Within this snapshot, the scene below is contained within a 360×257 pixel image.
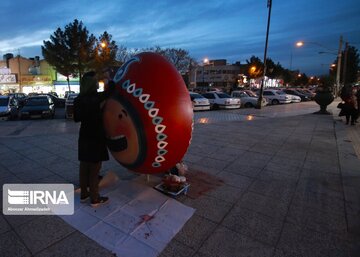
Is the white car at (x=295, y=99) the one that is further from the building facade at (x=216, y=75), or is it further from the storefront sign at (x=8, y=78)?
the storefront sign at (x=8, y=78)

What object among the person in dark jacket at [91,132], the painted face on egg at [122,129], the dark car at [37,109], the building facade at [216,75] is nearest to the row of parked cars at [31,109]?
the dark car at [37,109]

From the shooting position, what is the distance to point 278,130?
10.5m

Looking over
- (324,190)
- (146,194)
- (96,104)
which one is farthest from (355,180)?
(96,104)

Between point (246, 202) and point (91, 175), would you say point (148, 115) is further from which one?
point (246, 202)

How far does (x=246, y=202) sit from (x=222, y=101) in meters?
16.8

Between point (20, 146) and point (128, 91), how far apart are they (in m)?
5.80

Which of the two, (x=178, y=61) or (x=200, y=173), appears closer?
(x=200, y=173)

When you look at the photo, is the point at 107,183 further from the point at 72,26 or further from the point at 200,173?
the point at 72,26

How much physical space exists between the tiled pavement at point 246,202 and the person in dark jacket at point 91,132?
0.73 metres

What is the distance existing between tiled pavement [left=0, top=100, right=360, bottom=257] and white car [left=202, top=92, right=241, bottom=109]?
12315 mm

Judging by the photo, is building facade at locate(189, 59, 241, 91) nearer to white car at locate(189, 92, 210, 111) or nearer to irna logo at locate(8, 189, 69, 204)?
white car at locate(189, 92, 210, 111)

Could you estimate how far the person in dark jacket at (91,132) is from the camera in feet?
10.8


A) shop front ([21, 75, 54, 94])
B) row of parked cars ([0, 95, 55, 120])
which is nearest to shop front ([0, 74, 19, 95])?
shop front ([21, 75, 54, 94])

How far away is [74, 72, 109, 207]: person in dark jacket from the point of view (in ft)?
10.8
